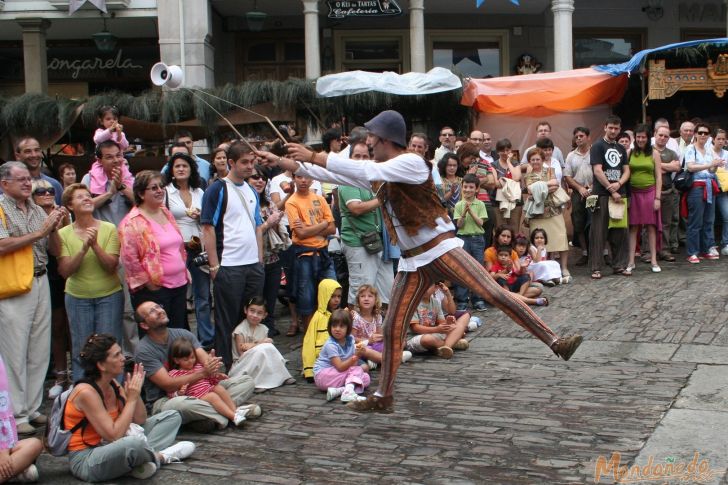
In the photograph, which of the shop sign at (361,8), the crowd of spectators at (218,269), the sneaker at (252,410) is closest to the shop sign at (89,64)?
the shop sign at (361,8)

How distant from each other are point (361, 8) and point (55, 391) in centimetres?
1169

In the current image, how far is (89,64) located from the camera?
827 inches

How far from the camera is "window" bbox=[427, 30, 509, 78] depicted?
20688 millimetres

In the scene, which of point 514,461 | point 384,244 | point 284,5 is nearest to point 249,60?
point 284,5

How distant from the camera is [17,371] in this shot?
634 centimetres

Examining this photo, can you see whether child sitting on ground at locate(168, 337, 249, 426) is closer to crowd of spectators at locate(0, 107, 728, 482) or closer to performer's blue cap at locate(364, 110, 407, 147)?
crowd of spectators at locate(0, 107, 728, 482)

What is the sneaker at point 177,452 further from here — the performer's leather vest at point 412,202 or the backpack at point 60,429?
the performer's leather vest at point 412,202

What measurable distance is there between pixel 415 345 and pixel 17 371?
3.36 meters

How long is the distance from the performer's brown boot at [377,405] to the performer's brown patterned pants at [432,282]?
2.0 inches

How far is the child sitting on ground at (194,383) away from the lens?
633 cm

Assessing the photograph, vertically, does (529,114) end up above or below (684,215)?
above

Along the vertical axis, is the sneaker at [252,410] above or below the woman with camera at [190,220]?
below

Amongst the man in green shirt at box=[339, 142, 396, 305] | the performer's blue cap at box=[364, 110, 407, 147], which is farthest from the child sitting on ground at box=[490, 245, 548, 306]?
the performer's blue cap at box=[364, 110, 407, 147]

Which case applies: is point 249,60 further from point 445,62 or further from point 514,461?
point 514,461
